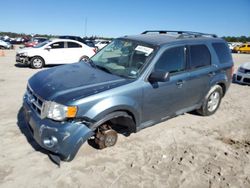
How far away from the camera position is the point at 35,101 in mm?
3803

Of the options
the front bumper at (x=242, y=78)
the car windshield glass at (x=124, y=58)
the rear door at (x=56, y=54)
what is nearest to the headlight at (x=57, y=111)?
the car windshield glass at (x=124, y=58)

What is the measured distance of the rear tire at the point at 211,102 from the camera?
5.87 m

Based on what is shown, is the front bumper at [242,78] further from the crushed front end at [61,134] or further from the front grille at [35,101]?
the front grille at [35,101]

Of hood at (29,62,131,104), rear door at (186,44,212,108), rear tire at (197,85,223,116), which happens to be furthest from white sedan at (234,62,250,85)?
hood at (29,62,131,104)

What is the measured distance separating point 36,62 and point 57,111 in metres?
10.4

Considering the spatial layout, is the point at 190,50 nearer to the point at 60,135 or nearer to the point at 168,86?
the point at 168,86

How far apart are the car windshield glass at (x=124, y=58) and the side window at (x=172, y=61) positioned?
0.24 metres

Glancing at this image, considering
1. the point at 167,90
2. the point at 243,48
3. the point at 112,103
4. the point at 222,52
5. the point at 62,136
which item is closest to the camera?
the point at 62,136

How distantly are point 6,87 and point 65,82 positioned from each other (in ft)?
16.5

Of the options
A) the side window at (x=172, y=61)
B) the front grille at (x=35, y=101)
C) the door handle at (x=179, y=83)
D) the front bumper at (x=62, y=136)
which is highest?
the side window at (x=172, y=61)

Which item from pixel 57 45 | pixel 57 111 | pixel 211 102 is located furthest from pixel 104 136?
pixel 57 45

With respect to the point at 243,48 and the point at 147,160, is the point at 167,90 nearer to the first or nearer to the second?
the point at 147,160

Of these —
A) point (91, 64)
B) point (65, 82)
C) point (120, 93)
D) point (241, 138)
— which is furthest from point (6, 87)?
point (241, 138)

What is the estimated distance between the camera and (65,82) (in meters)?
3.88
